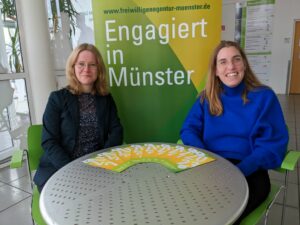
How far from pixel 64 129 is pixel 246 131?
116cm

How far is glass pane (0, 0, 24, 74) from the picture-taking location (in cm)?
315

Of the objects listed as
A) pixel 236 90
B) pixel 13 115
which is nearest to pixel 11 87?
pixel 13 115

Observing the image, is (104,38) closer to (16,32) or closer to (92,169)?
(92,169)

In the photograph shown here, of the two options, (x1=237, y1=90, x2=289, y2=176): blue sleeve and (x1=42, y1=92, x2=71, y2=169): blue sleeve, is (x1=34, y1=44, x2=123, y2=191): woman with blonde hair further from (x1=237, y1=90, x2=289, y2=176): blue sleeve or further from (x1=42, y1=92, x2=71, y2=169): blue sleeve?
(x1=237, y1=90, x2=289, y2=176): blue sleeve

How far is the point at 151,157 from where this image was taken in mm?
1285

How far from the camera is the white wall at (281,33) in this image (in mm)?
6945

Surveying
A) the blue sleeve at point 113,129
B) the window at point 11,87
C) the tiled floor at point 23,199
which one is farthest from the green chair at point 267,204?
the window at point 11,87

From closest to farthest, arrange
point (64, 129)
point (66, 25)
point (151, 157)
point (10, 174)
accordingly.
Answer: point (151, 157) < point (64, 129) < point (10, 174) < point (66, 25)

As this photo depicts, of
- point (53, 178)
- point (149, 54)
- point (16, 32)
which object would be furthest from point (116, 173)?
point (16, 32)

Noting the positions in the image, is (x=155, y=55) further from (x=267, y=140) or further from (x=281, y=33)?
(x=281, y=33)

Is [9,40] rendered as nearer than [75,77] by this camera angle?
No

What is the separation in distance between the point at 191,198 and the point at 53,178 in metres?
0.60

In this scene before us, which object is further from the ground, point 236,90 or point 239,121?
point 236,90

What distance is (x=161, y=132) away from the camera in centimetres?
213
